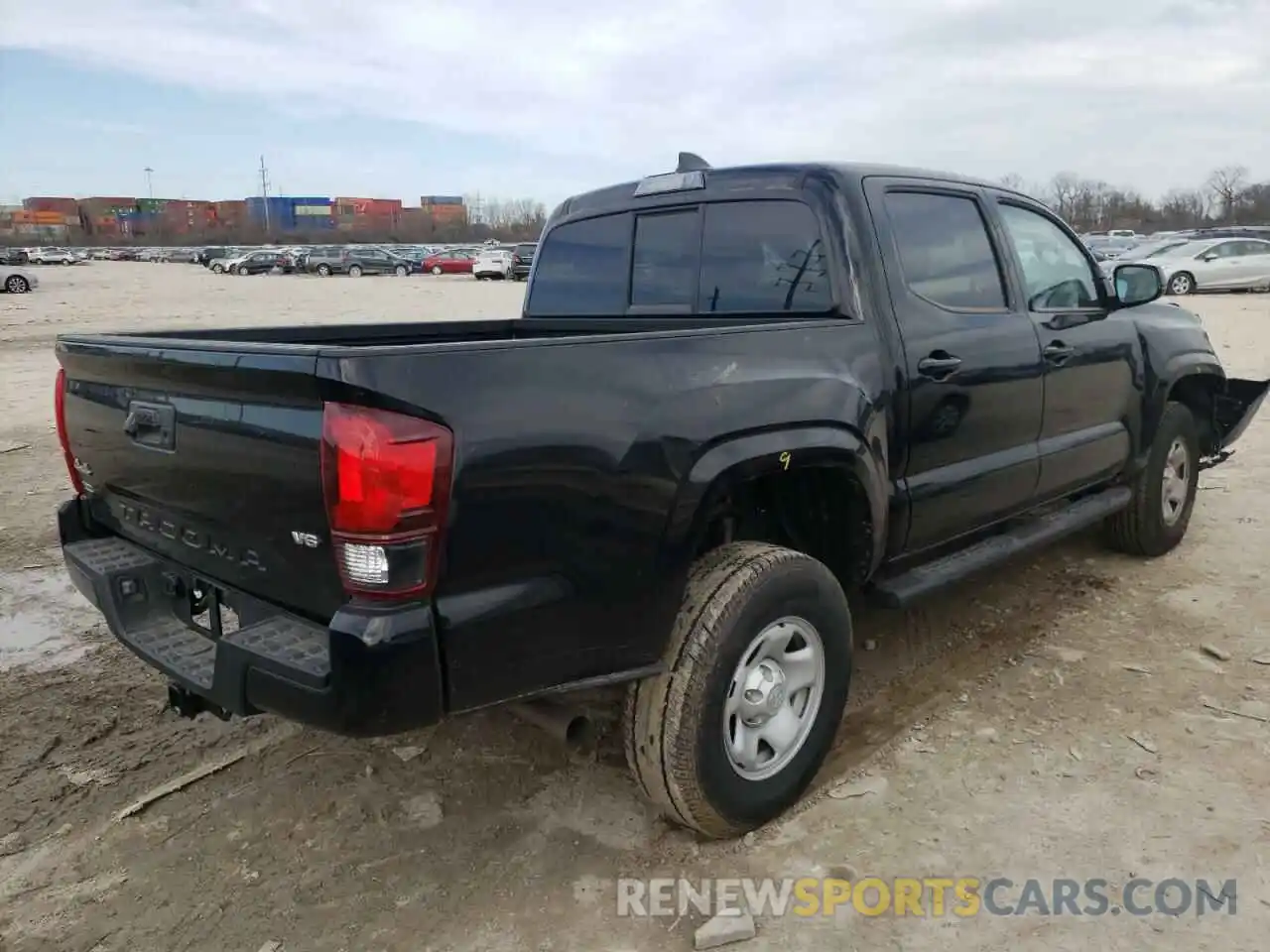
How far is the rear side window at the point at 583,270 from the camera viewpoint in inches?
157

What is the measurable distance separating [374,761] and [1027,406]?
2814 millimetres

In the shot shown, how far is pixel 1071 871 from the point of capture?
265 centimetres

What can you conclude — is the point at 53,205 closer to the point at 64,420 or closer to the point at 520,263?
the point at 520,263

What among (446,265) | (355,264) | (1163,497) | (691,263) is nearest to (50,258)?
(355,264)

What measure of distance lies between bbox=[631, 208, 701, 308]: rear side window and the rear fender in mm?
3557

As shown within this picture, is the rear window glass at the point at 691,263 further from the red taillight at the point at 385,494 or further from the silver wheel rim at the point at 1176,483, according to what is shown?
the silver wheel rim at the point at 1176,483

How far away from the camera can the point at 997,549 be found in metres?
3.85

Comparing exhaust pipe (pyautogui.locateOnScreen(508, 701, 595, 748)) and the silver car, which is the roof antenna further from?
the silver car

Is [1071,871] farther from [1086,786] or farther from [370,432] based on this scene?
[370,432]

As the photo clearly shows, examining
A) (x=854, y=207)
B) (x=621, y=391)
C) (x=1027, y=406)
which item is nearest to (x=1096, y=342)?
(x=1027, y=406)

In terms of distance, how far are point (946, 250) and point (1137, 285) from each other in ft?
4.50

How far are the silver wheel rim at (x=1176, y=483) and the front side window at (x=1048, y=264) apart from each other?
1240 mm

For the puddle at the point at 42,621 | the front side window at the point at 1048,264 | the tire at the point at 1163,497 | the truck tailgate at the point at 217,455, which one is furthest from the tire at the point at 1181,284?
the truck tailgate at the point at 217,455

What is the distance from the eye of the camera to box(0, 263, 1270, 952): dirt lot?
248 cm
